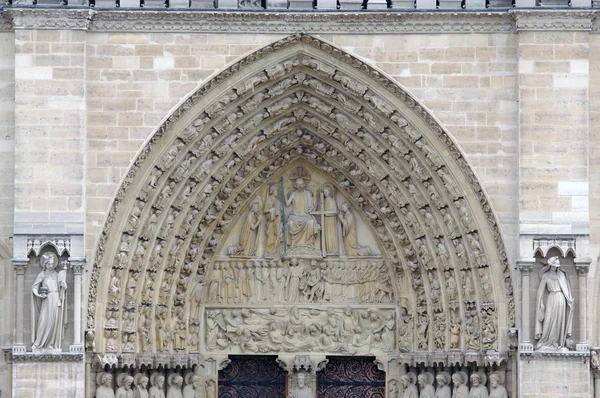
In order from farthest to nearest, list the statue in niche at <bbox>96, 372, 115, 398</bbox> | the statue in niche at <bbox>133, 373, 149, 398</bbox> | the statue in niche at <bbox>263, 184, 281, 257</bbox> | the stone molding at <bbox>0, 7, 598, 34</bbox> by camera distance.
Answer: the statue in niche at <bbox>263, 184, 281, 257</bbox>
the statue in niche at <bbox>133, 373, 149, 398</bbox>
the statue in niche at <bbox>96, 372, 115, 398</bbox>
the stone molding at <bbox>0, 7, 598, 34</bbox>

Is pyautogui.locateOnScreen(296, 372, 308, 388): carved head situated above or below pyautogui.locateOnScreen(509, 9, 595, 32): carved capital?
below

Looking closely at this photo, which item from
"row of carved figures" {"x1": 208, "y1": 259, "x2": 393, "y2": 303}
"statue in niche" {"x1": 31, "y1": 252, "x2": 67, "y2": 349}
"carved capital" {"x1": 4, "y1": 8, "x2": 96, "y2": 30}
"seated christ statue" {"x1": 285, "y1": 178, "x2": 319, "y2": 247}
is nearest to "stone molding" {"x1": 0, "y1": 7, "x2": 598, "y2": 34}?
"carved capital" {"x1": 4, "y1": 8, "x2": 96, "y2": 30}

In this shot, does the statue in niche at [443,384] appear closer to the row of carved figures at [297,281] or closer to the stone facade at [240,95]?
the stone facade at [240,95]

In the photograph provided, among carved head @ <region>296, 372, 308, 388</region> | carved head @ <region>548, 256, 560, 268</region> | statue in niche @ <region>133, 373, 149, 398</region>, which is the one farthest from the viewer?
carved head @ <region>296, 372, 308, 388</region>

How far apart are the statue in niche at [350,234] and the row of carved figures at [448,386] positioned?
1539 millimetres

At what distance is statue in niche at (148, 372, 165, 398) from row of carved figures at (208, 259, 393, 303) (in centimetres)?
122

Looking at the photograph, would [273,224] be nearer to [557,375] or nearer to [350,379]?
[350,379]

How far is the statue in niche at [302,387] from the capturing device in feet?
76.5

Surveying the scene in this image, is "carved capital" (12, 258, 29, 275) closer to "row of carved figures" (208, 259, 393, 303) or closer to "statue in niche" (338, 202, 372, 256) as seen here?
"row of carved figures" (208, 259, 393, 303)

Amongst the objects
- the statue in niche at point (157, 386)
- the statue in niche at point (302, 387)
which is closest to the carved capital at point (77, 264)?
the statue in niche at point (157, 386)

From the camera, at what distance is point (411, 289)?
23172 mm

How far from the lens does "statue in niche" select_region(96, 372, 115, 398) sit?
22172mm

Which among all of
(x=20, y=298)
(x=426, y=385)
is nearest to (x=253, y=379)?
(x=426, y=385)

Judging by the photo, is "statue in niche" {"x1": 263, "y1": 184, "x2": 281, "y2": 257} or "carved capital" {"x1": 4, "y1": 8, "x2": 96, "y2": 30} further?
"statue in niche" {"x1": 263, "y1": 184, "x2": 281, "y2": 257}
